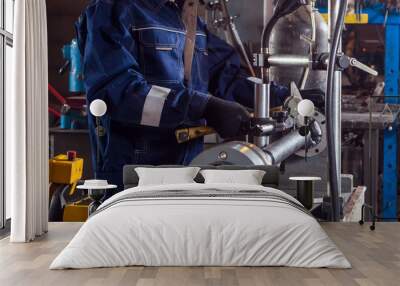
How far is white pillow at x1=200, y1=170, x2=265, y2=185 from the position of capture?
5.84 metres

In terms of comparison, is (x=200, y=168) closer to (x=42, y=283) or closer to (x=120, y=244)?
(x=120, y=244)

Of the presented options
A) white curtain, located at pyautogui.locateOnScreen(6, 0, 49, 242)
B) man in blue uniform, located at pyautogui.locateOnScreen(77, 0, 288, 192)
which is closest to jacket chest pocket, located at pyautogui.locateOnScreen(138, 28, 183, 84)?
man in blue uniform, located at pyautogui.locateOnScreen(77, 0, 288, 192)

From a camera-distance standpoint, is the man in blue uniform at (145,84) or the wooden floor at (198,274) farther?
the man in blue uniform at (145,84)

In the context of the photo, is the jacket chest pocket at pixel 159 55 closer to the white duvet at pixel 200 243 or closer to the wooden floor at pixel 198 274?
the wooden floor at pixel 198 274

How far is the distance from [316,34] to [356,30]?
0.46m

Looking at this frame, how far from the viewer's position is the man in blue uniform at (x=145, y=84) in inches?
240

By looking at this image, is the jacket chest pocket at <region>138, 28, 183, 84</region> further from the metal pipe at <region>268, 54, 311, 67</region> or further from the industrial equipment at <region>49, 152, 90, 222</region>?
the industrial equipment at <region>49, 152, 90, 222</region>

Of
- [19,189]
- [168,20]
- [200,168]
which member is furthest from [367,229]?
[19,189]

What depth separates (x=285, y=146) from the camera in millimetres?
6422

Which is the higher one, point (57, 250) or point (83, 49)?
point (83, 49)

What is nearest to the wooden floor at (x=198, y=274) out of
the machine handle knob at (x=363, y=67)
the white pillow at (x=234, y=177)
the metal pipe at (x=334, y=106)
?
the white pillow at (x=234, y=177)

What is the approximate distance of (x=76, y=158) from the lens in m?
6.40

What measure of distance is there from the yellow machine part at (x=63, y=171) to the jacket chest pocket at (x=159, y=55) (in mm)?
1202

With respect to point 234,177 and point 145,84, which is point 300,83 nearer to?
point 234,177
